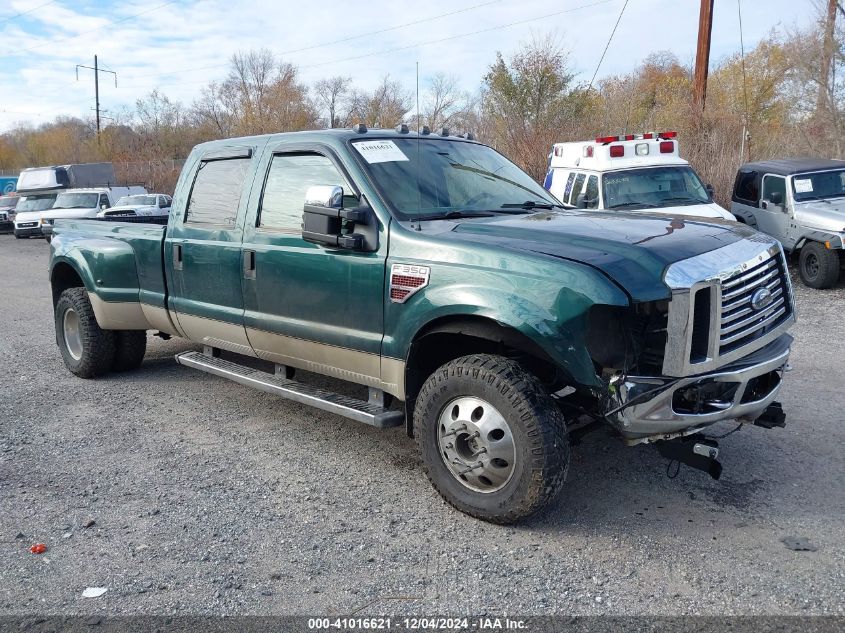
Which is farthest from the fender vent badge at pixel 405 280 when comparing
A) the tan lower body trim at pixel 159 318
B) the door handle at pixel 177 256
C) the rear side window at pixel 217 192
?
the tan lower body trim at pixel 159 318

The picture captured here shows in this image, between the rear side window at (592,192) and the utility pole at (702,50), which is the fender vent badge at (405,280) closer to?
the rear side window at (592,192)

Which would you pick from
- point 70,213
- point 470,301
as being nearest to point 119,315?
point 470,301

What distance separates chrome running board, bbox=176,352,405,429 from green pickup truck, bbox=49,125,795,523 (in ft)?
0.06

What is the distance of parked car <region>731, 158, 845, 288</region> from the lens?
34.9 feet

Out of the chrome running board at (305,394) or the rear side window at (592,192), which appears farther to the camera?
the rear side window at (592,192)

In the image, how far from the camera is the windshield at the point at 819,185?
11484mm

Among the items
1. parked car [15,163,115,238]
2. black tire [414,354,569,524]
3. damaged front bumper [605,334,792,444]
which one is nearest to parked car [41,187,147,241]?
parked car [15,163,115,238]

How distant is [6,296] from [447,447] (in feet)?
37.2

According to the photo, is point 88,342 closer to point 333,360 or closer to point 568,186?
point 333,360

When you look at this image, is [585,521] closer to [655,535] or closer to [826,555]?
[655,535]

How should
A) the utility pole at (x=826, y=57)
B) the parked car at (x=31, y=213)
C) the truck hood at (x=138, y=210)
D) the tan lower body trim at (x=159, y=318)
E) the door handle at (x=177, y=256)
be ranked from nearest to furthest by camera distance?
the door handle at (x=177, y=256) < the tan lower body trim at (x=159, y=318) < the truck hood at (x=138, y=210) < the utility pole at (x=826, y=57) < the parked car at (x=31, y=213)

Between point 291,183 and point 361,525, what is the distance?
2.24 m

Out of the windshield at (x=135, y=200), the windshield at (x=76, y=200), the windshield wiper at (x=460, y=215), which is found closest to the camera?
the windshield wiper at (x=460, y=215)

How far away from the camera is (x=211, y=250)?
5180 millimetres
